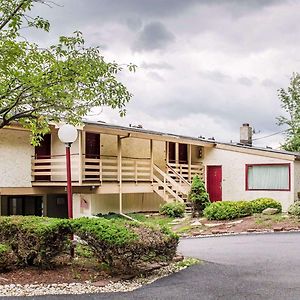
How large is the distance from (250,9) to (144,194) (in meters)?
13.5

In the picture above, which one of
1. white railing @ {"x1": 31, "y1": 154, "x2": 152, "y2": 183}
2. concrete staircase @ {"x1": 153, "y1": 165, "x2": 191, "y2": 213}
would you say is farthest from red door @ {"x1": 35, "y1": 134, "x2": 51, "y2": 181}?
concrete staircase @ {"x1": 153, "y1": 165, "x2": 191, "y2": 213}

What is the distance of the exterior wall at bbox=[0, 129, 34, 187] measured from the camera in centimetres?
2023

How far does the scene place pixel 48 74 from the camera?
9.66 meters

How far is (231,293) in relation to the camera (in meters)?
7.30

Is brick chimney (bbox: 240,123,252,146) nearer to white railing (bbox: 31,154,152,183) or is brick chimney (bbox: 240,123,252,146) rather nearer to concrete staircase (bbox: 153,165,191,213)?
concrete staircase (bbox: 153,165,191,213)

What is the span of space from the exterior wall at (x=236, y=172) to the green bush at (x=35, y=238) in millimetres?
16837

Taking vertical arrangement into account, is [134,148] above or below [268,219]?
above

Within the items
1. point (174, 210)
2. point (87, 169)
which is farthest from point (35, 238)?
point (174, 210)

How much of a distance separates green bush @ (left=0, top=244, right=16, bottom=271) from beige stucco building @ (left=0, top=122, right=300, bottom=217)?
11.5 m

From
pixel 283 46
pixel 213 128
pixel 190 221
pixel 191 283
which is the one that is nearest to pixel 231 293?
pixel 191 283

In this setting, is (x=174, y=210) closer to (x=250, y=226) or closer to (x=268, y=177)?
(x=250, y=226)

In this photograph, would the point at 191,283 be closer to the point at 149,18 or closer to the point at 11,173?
the point at 149,18

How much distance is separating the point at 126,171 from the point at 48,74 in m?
14.0

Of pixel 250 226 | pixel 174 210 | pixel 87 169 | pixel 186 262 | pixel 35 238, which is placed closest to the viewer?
pixel 35 238
